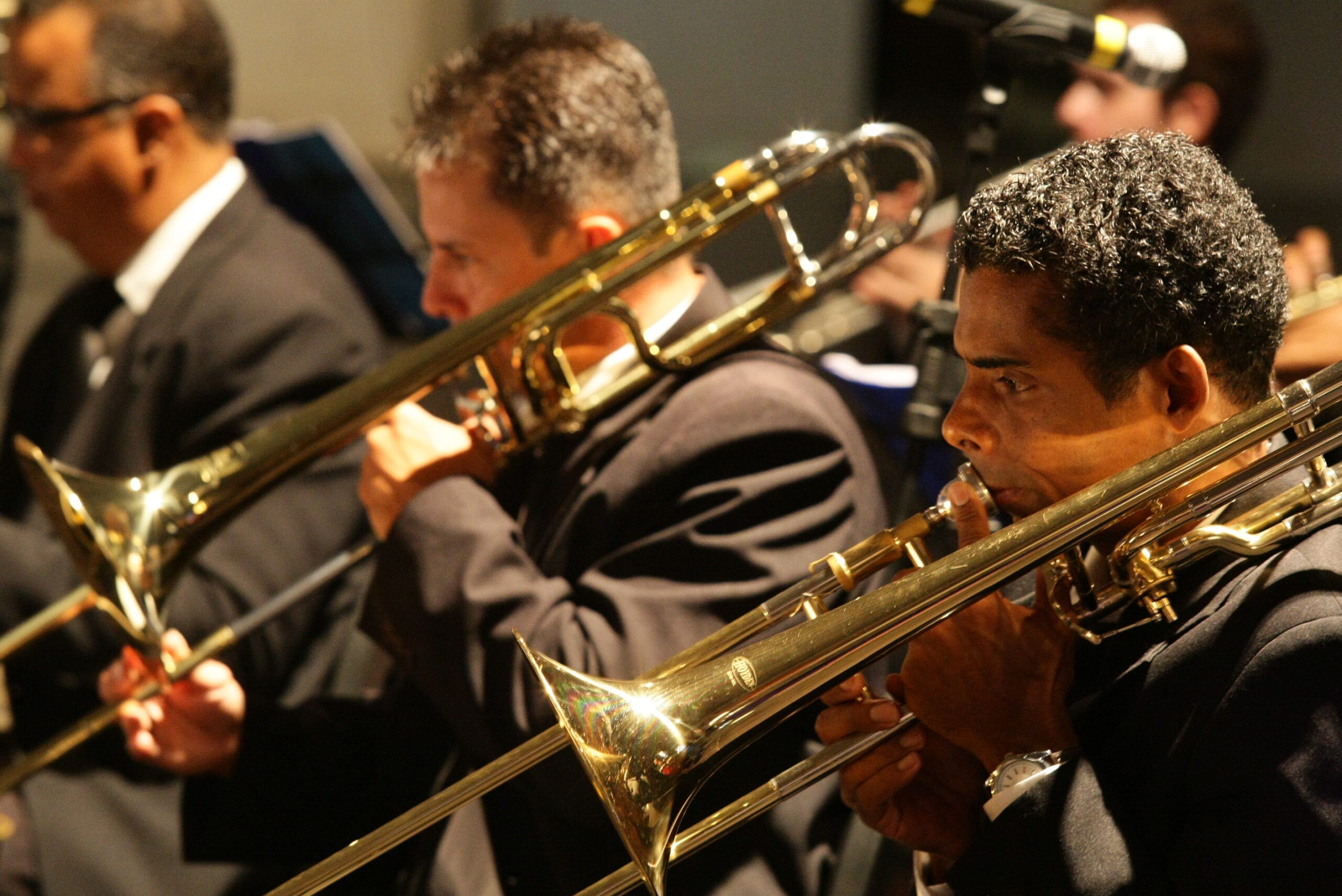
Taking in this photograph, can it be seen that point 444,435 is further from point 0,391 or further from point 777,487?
point 0,391

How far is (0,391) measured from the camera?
420 cm

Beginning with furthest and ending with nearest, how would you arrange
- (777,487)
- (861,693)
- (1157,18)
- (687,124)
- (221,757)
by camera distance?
1. (687,124)
2. (1157,18)
3. (221,757)
4. (777,487)
5. (861,693)

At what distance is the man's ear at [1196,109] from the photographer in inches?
86.1

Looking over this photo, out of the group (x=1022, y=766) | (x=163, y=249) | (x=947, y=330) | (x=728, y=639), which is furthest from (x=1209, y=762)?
(x=163, y=249)

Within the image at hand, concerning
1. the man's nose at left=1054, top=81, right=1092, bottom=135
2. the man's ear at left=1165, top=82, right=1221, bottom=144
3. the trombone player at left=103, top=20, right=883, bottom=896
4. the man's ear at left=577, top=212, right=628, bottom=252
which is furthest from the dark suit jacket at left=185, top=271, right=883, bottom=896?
the man's ear at left=1165, top=82, right=1221, bottom=144

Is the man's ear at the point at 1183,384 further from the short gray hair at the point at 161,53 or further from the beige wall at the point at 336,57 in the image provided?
the beige wall at the point at 336,57

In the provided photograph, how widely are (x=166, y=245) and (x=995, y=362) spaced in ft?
6.29

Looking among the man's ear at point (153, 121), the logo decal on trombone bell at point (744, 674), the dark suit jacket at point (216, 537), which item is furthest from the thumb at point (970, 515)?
the man's ear at point (153, 121)

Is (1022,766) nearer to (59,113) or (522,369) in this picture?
(522,369)

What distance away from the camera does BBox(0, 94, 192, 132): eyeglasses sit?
8.30ft

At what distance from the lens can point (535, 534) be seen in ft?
5.68

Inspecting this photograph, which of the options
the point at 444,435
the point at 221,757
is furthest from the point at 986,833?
the point at 221,757

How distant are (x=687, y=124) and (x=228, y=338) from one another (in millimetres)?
1216

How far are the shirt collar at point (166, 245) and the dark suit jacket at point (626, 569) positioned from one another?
1.10 m
